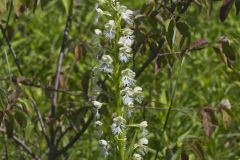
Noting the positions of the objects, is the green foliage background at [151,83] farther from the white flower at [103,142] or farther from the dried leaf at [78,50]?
the white flower at [103,142]

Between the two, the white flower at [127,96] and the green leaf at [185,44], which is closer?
the white flower at [127,96]

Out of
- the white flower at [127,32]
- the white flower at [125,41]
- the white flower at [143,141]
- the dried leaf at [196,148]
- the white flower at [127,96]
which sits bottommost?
the dried leaf at [196,148]

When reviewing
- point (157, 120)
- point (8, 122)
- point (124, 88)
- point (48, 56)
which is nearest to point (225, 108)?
point (124, 88)

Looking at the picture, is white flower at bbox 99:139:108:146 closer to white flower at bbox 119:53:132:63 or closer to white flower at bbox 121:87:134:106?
white flower at bbox 121:87:134:106

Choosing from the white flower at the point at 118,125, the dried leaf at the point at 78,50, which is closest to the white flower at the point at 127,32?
the white flower at the point at 118,125

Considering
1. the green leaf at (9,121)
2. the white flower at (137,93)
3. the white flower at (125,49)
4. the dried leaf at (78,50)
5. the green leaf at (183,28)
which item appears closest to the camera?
the white flower at (125,49)

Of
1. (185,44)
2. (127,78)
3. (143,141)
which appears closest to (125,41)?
(127,78)

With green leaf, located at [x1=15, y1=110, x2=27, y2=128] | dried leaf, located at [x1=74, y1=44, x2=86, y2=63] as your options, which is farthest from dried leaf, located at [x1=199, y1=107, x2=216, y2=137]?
dried leaf, located at [x1=74, y1=44, x2=86, y2=63]
